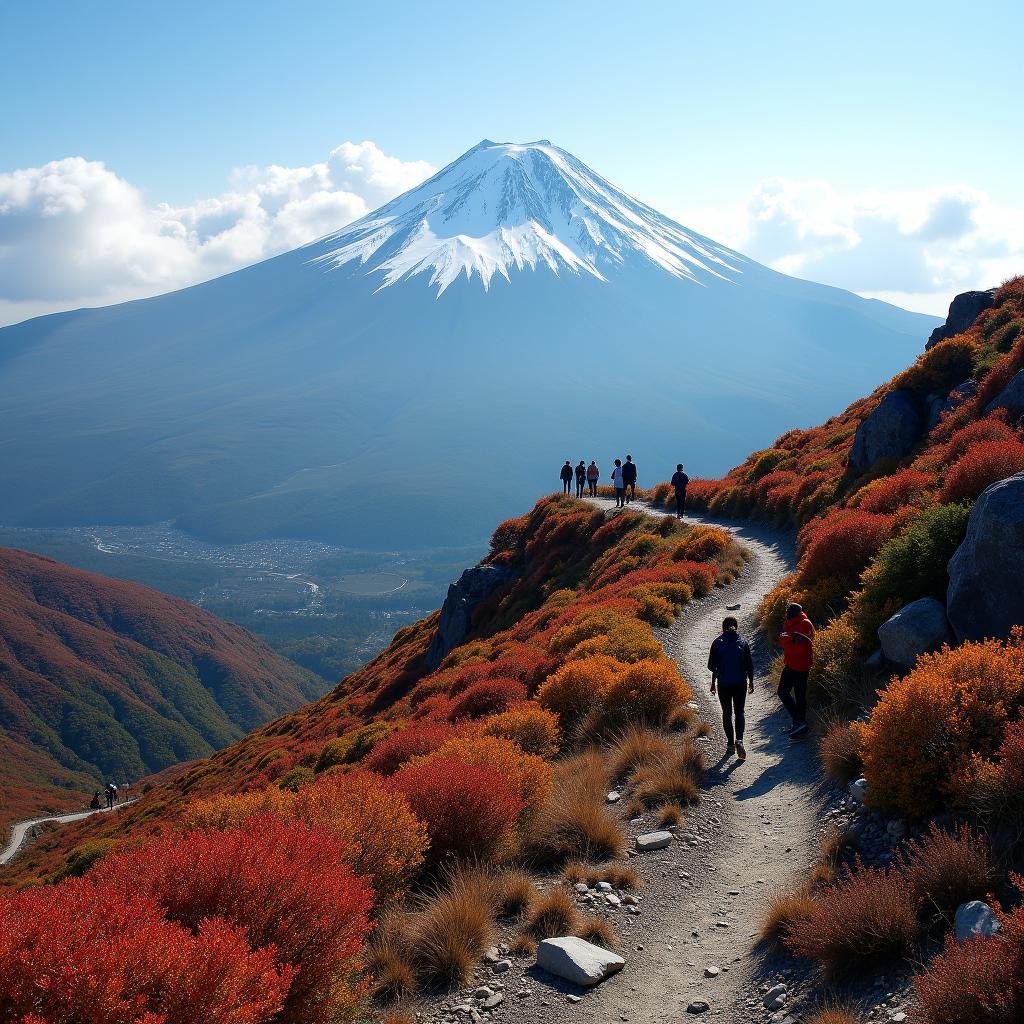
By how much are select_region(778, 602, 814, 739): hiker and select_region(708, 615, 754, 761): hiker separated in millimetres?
519

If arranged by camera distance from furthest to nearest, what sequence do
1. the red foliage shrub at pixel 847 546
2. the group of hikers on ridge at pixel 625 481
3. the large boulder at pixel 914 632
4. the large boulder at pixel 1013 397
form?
the group of hikers on ridge at pixel 625 481, the large boulder at pixel 1013 397, the red foliage shrub at pixel 847 546, the large boulder at pixel 914 632

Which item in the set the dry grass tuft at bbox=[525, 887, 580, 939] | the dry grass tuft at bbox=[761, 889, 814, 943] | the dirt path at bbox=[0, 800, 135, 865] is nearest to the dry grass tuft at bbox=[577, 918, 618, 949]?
the dry grass tuft at bbox=[525, 887, 580, 939]

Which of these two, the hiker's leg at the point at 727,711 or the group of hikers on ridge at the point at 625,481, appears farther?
the group of hikers on ridge at the point at 625,481

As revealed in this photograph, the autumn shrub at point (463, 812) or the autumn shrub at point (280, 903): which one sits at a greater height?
the autumn shrub at point (280, 903)

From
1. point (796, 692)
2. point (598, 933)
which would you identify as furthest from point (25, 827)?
point (598, 933)

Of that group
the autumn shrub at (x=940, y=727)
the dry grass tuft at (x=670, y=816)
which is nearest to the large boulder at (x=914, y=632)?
the autumn shrub at (x=940, y=727)

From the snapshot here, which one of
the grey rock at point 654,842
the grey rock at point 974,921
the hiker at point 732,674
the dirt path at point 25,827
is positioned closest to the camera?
the grey rock at point 974,921

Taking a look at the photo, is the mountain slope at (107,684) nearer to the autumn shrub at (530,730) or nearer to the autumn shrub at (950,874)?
the autumn shrub at (530,730)

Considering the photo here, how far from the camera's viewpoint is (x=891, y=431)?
21.1 meters

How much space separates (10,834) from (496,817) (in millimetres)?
91342

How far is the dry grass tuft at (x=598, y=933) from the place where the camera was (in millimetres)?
6391

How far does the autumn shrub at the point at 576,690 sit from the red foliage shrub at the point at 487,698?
6.23 ft

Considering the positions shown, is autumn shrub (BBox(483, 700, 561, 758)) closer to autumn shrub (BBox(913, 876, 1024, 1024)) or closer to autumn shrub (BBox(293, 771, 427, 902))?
autumn shrub (BBox(293, 771, 427, 902))

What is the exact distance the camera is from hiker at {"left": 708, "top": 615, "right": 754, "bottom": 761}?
10102 mm
